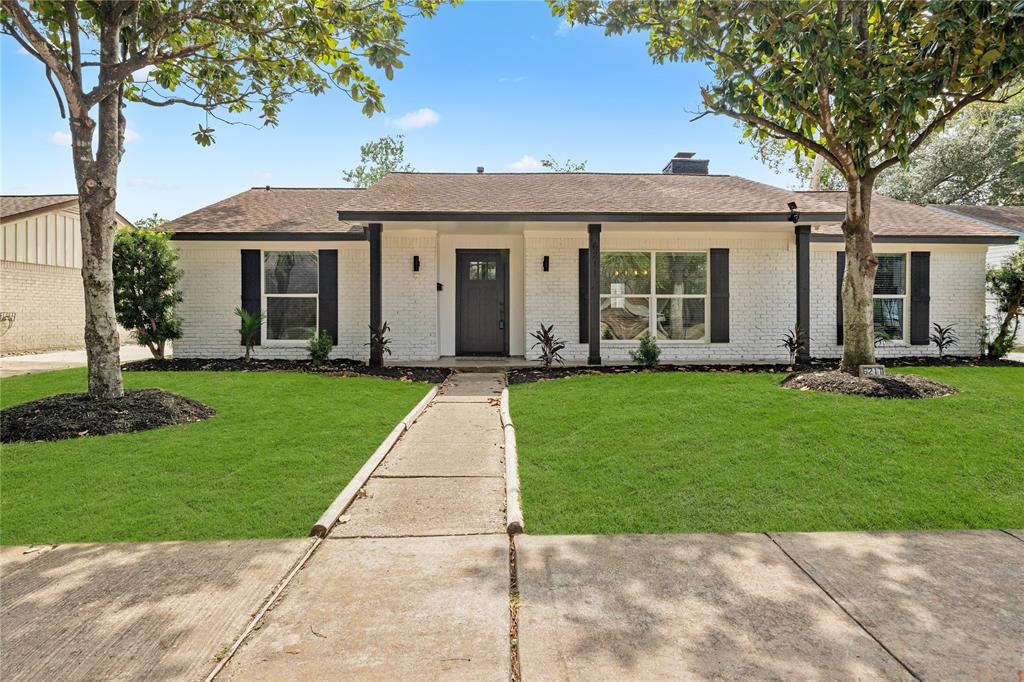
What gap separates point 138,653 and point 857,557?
3573 mm

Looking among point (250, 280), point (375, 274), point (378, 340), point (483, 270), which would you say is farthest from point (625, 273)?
point (250, 280)

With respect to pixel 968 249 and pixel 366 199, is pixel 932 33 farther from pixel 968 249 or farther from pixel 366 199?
pixel 366 199

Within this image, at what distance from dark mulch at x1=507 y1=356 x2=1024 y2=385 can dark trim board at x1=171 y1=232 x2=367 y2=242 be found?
4.43 m

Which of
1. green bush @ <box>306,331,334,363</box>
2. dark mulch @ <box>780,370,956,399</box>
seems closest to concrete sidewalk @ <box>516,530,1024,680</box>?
dark mulch @ <box>780,370,956,399</box>

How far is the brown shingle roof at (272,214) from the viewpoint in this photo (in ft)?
35.9

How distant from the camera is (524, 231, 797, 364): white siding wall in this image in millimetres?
11008

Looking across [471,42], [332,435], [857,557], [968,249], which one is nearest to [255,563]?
[332,435]

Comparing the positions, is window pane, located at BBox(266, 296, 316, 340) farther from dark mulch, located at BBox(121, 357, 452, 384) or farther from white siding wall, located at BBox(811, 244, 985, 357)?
white siding wall, located at BBox(811, 244, 985, 357)

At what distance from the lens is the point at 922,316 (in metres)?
11.3

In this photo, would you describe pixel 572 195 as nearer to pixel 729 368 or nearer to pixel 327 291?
pixel 729 368

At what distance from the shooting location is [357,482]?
13.9ft

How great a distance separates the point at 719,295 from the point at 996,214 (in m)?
12.7

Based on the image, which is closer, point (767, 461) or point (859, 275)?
point (767, 461)

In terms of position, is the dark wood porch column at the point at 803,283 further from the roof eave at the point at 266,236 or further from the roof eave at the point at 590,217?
the roof eave at the point at 266,236
